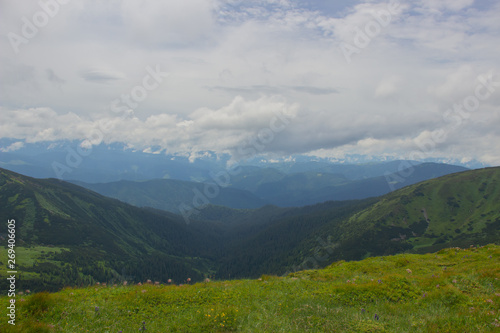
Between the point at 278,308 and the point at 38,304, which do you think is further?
the point at 278,308

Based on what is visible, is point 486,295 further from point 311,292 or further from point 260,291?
point 260,291

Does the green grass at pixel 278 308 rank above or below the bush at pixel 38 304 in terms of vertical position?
below

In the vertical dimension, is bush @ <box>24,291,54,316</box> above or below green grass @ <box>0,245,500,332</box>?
above

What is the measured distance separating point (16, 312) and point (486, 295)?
2188cm

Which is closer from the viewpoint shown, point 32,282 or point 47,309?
point 47,309

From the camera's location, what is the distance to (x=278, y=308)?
12469 mm

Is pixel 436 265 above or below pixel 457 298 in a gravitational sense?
below

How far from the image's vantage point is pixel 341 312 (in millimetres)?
11500

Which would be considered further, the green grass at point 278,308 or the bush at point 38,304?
the bush at point 38,304

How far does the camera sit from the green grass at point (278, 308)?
9.92m

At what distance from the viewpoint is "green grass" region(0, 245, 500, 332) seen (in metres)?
9.92

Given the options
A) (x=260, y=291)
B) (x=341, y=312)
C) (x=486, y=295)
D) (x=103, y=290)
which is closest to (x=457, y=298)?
(x=486, y=295)

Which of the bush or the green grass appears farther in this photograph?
the bush

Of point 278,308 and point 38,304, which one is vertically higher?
point 38,304
